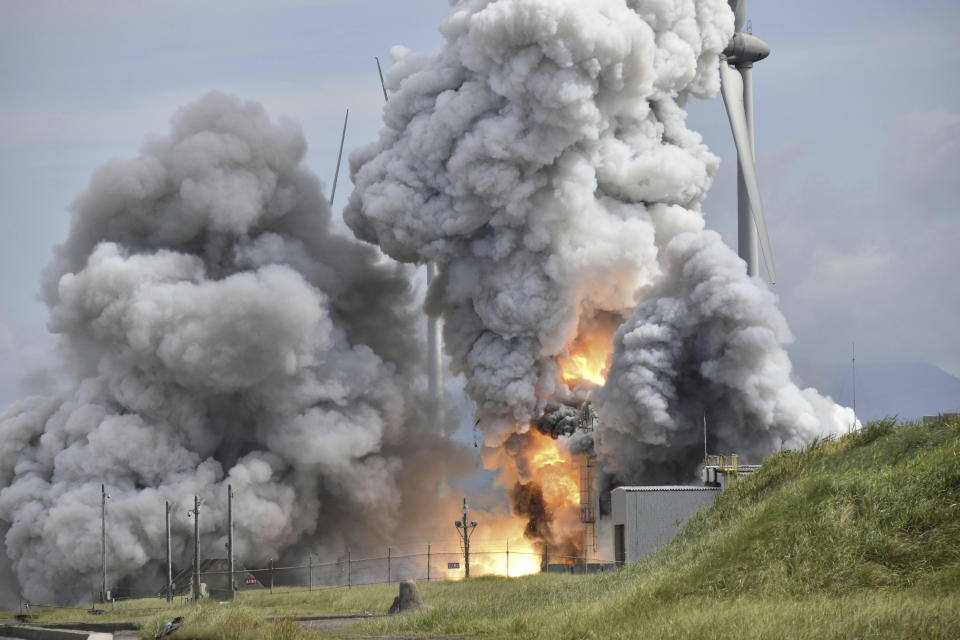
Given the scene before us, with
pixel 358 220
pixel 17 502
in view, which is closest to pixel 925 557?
pixel 358 220

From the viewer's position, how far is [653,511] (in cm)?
5872

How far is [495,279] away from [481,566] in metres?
15.1

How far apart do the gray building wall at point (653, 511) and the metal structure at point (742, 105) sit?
25204 millimetres

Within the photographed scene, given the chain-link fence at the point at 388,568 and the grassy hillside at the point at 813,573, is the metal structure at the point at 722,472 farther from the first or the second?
the grassy hillside at the point at 813,573

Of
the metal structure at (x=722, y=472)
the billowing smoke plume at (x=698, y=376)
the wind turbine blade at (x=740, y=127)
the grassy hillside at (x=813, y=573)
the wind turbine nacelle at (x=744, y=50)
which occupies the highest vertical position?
the wind turbine nacelle at (x=744, y=50)

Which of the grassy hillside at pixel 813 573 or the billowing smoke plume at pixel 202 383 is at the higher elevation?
the billowing smoke plume at pixel 202 383

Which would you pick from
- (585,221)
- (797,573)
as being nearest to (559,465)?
(585,221)

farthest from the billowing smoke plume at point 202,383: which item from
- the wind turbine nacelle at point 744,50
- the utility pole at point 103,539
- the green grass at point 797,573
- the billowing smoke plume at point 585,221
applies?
the green grass at point 797,573

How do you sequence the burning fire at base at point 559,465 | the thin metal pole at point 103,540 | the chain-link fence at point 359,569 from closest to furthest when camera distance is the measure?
1. the thin metal pole at point 103,540
2. the chain-link fence at point 359,569
3. the burning fire at base at point 559,465

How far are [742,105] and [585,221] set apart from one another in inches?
622

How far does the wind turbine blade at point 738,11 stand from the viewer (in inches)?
3398

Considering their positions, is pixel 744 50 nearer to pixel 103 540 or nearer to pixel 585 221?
pixel 585 221

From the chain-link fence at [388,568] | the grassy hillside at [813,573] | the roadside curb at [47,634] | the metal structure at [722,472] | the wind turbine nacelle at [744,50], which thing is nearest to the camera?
the grassy hillside at [813,573]

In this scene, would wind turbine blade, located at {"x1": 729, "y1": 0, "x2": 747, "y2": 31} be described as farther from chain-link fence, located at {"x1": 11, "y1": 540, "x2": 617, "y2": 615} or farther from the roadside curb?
the roadside curb
